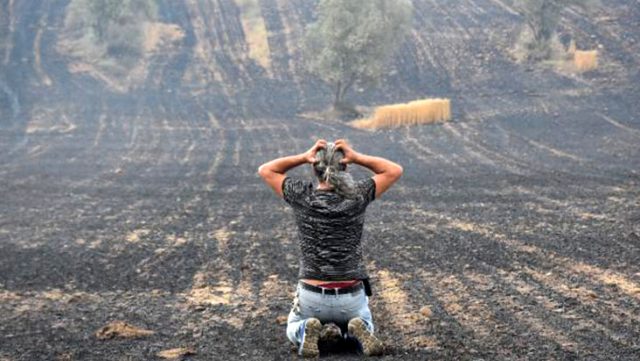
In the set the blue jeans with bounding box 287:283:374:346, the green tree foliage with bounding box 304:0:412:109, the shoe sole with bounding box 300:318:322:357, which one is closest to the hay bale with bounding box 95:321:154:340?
the blue jeans with bounding box 287:283:374:346

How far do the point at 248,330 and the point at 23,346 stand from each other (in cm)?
223

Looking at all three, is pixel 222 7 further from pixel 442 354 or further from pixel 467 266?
pixel 442 354

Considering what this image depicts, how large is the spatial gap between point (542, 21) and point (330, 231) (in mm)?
44076

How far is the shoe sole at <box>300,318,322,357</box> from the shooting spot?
6.40 m

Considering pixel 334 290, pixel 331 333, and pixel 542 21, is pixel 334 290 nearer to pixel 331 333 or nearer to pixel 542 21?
pixel 331 333

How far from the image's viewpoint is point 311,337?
6.45 metres

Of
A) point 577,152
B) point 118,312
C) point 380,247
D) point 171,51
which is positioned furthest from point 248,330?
point 171,51

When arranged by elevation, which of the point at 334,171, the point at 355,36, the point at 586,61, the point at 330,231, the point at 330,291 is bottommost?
the point at 586,61

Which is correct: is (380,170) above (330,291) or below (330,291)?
above

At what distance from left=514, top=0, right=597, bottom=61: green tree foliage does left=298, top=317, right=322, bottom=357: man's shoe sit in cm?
4367

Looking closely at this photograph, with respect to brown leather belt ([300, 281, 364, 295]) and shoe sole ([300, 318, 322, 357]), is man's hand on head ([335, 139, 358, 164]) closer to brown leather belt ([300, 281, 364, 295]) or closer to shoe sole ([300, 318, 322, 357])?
brown leather belt ([300, 281, 364, 295])

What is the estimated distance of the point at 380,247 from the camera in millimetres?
12711

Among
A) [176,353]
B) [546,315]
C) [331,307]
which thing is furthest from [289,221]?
[331,307]

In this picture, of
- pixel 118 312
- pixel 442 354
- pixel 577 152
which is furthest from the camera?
pixel 577 152
